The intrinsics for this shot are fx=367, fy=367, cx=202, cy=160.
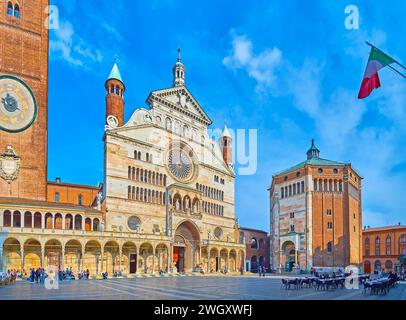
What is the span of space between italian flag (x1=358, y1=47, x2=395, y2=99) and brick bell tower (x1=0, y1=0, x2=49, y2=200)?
3710cm

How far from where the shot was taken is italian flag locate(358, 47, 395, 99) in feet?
61.5

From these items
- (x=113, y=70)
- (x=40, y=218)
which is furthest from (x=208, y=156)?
(x=40, y=218)

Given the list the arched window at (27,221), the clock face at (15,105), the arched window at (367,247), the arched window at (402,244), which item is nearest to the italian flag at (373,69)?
the arched window at (27,221)

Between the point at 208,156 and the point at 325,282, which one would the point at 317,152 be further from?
the point at 325,282

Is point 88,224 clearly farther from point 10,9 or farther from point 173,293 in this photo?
point 10,9

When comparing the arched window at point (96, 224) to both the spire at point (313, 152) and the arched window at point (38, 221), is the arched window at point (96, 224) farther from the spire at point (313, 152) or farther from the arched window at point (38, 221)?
the spire at point (313, 152)

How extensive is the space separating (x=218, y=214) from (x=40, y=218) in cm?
2878

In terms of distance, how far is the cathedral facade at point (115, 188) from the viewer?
3862cm

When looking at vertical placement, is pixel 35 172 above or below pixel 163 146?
below

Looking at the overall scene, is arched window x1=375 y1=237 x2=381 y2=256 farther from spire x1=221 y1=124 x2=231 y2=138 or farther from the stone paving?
the stone paving

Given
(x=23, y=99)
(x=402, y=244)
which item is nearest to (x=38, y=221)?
(x=23, y=99)

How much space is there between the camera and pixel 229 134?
67312mm

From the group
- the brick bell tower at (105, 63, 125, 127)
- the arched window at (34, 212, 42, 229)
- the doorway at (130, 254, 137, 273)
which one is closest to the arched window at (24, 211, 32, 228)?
the arched window at (34, 212, 42, 229)
